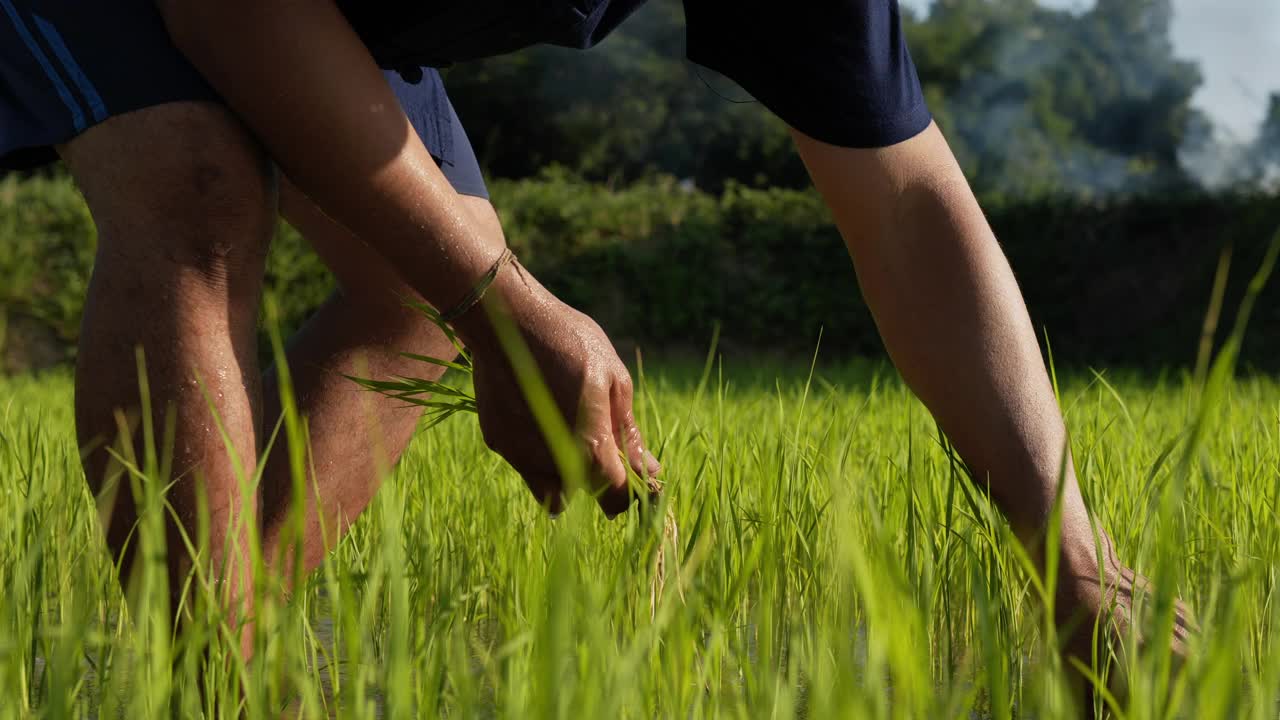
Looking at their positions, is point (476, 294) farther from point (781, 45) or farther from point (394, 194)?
point (781, 45)

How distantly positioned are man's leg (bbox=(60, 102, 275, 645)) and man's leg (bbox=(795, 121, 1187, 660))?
67 cm

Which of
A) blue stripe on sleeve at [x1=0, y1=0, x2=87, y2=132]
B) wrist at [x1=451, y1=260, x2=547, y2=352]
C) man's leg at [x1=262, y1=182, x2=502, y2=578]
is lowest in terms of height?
man's leg at [x1=262, y1=182, x2=502, y2=578]

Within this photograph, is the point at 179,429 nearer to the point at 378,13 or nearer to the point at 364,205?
the point at 364,205

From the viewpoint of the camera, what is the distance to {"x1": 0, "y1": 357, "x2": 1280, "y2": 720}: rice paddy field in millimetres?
688

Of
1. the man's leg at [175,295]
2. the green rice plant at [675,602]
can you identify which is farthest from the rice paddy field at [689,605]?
the man's leg at [175,295]

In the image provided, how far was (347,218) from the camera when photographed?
102 cm

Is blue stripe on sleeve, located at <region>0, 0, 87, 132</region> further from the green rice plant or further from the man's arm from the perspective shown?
the green rice plant

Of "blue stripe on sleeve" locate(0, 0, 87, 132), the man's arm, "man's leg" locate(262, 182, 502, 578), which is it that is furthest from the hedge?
the man's arm

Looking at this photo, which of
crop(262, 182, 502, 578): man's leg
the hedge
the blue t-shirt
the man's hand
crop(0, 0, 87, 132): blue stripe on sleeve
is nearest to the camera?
the man's hand

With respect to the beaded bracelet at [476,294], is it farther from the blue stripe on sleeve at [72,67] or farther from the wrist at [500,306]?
the blue stripe on sleeve at [72,67]

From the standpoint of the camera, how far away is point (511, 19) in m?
1.15

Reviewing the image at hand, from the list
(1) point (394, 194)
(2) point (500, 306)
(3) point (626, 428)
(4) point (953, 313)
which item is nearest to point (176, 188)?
(1) point (394, 194)

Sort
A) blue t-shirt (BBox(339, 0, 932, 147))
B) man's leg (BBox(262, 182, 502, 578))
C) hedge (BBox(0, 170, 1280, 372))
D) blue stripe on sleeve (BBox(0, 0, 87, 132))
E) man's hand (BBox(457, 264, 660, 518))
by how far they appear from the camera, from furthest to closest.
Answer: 1. hedge (BBox(0, 170, 1280, 372))
2. man's leg (BBox(262, 182, 502, 578))
3. blue t-shirt (BBox(339, 0, 932, 147))
4. blue stripe on sleeve (BBox(0, 0, 87, 132))
5. man's hand (BBox(457, 264, 660, 518))

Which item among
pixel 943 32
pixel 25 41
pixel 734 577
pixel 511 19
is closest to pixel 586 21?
pixel 511 19
